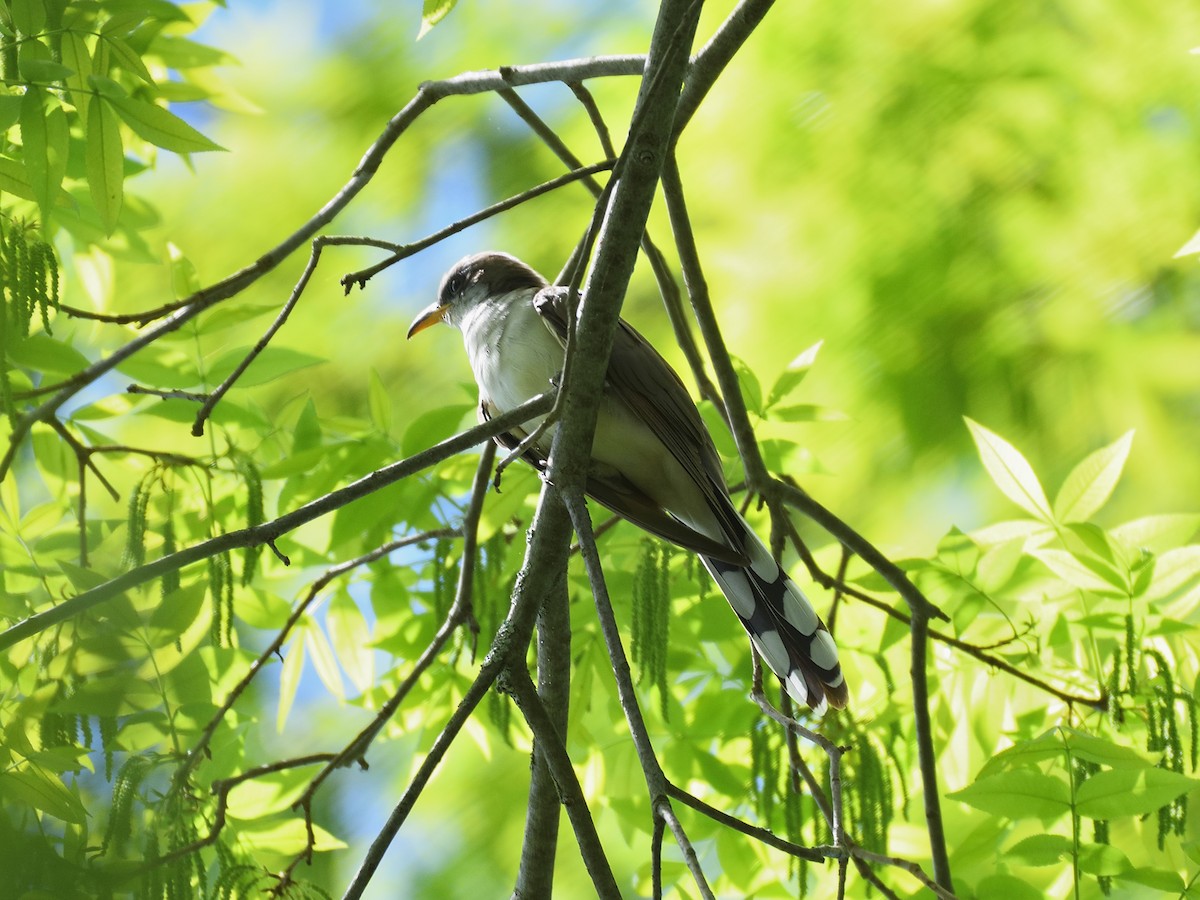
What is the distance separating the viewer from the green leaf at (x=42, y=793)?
813 mm

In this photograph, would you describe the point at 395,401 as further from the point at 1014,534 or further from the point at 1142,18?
the point at 1142,18

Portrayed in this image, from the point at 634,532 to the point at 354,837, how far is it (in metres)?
1.53

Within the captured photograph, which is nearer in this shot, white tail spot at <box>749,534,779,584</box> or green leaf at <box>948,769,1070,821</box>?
green leaf at <box>948,769,1070,821</box>

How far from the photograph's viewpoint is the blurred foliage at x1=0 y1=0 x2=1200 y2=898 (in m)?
1.44

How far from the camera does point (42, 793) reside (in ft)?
2.94

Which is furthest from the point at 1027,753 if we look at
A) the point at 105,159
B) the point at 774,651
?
the point at 105,159

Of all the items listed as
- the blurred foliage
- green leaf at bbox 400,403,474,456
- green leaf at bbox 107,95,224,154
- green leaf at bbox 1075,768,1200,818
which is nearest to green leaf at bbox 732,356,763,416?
the blurred foliage

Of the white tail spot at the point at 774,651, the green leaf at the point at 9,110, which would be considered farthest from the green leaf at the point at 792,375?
the green leaf at the point at 9,110

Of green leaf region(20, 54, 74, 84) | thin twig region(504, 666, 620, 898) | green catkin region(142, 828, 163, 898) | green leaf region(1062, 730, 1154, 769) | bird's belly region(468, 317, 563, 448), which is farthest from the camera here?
bird's belly region(468, 317, 563, 448)

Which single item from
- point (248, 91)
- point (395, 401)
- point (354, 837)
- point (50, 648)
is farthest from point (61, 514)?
point (248, 91)

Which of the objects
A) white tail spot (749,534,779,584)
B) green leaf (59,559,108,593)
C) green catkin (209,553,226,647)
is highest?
white tail spot (749,534,779,584)

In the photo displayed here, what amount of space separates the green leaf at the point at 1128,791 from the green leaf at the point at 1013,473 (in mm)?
477

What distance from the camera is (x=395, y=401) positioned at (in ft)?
10.1

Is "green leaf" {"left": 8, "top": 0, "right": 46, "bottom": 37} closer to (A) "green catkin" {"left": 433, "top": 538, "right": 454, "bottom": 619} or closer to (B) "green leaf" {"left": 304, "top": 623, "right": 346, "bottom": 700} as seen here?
(A) "green catkin" {"left": 433, "top": 538, "right": 454, "bottom": 619}
